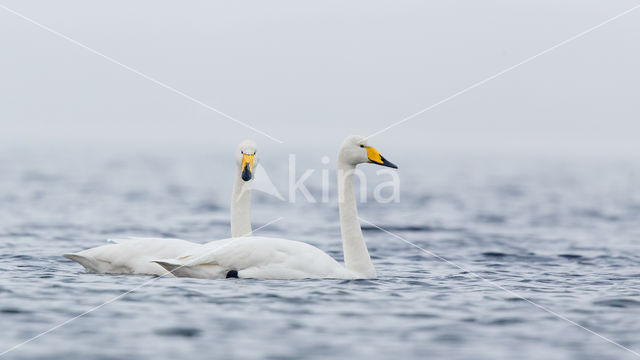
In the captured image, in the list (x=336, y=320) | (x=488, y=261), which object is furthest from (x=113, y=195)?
(x=336, y=320)

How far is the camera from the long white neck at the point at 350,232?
48.1 feet

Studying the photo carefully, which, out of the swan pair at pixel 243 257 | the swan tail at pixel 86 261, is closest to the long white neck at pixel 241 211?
the swan pair at pixel 243 257

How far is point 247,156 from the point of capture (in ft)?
49.8

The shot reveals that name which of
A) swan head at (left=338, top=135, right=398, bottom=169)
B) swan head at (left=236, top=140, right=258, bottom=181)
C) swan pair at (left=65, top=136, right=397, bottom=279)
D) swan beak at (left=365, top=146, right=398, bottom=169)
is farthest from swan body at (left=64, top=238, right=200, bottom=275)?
swan beak at (left=365, top=146, right=398, bottom=169)

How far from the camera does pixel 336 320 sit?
1180 centimetres

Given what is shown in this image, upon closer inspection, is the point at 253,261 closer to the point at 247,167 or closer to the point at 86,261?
the point at 247,167

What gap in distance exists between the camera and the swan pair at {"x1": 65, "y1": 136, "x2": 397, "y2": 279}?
45.0ft

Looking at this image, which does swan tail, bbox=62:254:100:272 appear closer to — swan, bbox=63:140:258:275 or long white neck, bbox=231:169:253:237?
swan, bbox=63:140:258:275

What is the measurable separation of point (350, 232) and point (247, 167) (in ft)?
5.50

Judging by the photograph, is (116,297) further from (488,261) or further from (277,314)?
(488,261)

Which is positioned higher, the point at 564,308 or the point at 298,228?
the point at 298,228

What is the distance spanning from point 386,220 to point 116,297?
58.5 ft

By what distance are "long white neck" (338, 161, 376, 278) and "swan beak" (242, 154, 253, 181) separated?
1.23 meters

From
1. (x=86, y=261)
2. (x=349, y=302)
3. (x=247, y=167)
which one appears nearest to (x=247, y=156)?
(x=247, y=167)
